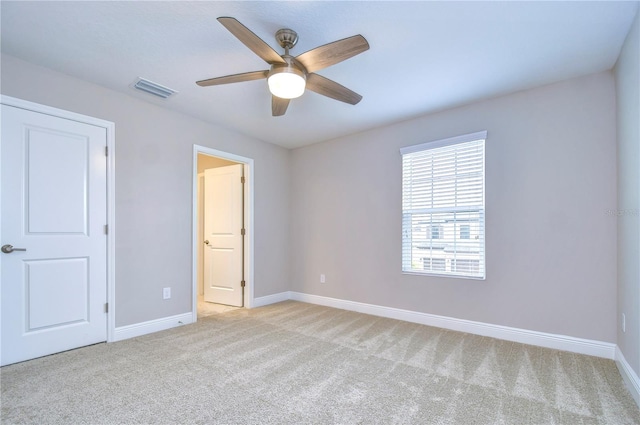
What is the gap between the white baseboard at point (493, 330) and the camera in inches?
A: 108

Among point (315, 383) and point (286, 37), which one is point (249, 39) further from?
point (315, 383)

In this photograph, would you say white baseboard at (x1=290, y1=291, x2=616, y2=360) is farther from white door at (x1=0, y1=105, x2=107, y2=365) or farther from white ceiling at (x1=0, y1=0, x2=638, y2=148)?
white door at (x1=0, y1=105, x2=107, y2=365)

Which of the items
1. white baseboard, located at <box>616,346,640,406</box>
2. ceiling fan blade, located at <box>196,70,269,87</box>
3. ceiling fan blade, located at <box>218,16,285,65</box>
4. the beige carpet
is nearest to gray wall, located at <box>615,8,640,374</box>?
white baseboard, located at <box>616,346,640,406</box>

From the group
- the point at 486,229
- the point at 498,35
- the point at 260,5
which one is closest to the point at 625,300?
the point at 486,229

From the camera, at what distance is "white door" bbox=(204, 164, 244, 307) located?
4660 mm

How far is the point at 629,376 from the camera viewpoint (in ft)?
7.25

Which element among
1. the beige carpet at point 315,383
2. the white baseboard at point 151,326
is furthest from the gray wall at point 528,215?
the white baseboard at point 151,326

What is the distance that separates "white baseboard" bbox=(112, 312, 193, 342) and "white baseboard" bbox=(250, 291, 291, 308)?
1030 mm

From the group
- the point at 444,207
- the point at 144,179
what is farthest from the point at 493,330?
the point at 144,179

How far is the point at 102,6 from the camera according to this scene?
6.55ft

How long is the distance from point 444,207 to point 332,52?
2301 mm

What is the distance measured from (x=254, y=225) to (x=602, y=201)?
398 cm

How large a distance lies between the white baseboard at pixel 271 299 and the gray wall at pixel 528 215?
1272 millimetres

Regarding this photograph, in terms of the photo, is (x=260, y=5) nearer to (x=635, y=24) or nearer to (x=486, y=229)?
(x=635, y=24)
